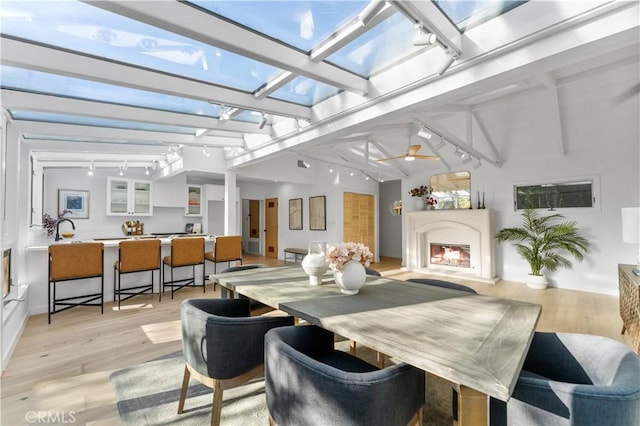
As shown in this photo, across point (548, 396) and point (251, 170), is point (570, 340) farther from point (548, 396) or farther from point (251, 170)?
point (251, 170)

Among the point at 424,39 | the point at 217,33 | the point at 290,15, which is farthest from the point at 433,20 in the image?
the point at 217,33

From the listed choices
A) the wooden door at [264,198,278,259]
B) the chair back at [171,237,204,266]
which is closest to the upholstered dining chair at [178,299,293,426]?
the chair back at [171,237,204,266]

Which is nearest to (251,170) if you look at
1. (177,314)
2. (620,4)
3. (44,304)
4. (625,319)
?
(177,314)

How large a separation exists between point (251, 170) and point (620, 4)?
6050mm

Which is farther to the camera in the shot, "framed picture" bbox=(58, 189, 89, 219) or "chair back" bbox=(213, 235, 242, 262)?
"framed picture" bbox=(58, 189, 89, 219)

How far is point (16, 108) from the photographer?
2.43m

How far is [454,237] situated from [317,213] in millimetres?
3616

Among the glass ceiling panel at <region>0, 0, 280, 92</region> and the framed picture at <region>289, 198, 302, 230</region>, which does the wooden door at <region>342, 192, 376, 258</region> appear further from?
the glass ceiling panel at <region>0, 0, 280, 92</region>

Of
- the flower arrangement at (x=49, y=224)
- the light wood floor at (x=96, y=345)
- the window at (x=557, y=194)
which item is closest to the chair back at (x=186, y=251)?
the light wood floor at (x=96, y=345)

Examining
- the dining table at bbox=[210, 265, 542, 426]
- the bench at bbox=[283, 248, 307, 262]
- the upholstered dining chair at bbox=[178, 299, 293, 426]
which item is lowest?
the bench at bbox=[283, 248, 307, 262]

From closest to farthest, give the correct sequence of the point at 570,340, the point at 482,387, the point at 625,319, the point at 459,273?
the point at 482,387 → the point at 570,340 → the point at 625,319 → the point at 459,273

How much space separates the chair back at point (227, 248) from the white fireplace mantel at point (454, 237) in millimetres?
4118

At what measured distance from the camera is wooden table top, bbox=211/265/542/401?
0.97 m

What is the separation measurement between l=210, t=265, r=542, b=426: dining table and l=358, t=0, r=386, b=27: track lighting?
5.05ft
